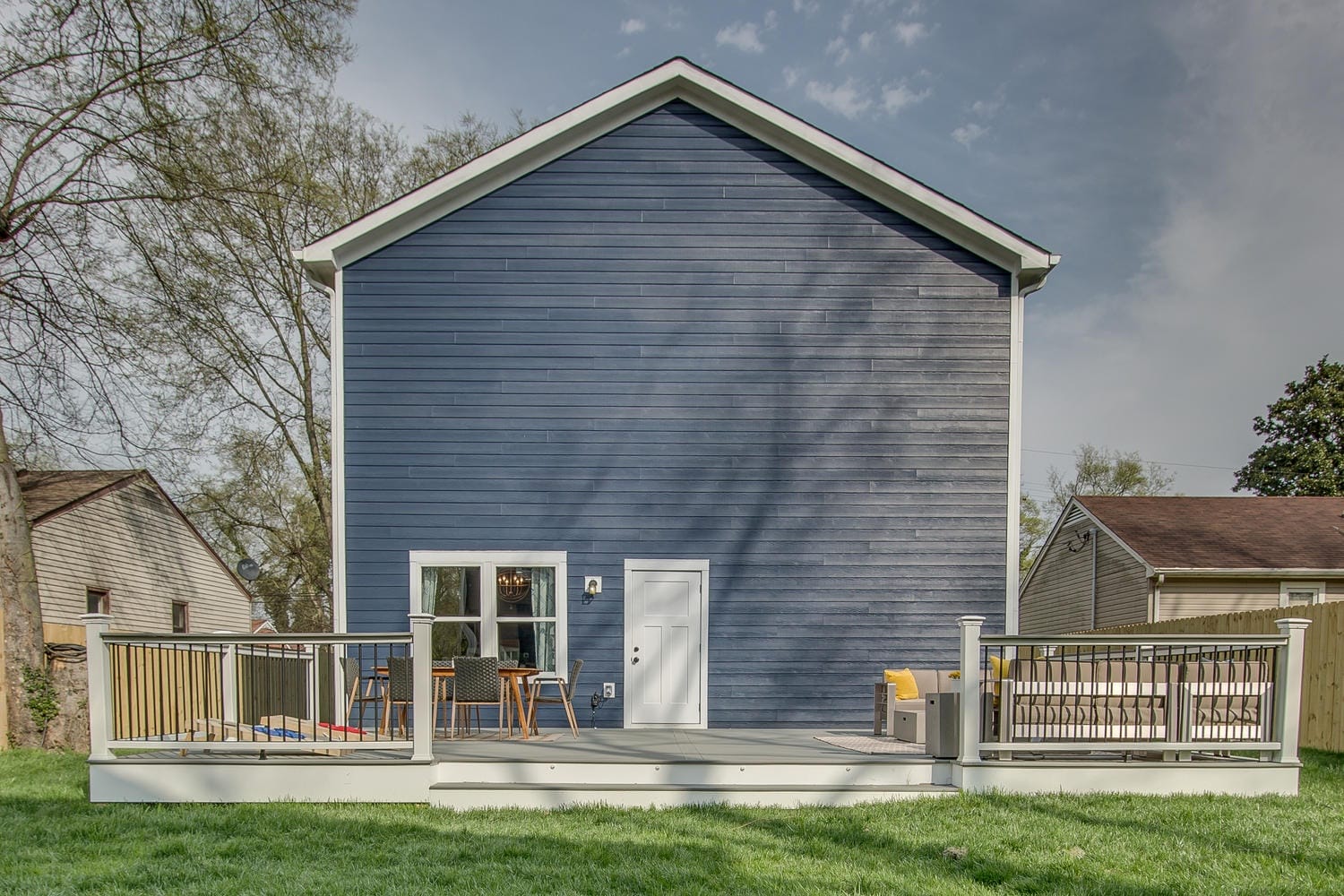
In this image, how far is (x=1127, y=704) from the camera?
727 cm

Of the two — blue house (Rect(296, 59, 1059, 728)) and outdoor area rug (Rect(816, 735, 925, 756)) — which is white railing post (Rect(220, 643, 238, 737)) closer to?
blue house (Rect(296, 59, 1059, 728))

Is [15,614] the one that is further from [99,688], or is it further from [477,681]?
[477,681]

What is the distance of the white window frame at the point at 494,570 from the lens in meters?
9.60

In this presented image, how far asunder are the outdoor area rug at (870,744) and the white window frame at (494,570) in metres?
2.85

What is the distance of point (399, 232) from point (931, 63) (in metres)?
11.0

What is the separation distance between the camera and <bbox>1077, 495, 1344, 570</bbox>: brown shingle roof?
16.3 metres

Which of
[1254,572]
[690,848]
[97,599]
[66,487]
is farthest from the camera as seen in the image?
[1254,572]

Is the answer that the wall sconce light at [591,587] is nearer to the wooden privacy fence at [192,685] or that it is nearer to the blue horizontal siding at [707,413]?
the blue horizontal siding at [707,413]

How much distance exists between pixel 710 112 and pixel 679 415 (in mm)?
3366

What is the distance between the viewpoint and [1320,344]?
29.6 metres

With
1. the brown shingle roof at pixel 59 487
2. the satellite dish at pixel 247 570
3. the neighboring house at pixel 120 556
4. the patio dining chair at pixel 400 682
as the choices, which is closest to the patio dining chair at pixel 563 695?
the patio dining chair at pixel 400 682

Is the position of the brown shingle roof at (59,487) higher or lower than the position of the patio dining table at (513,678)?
higher

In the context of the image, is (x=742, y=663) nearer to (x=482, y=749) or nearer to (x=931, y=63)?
(x=482, y=749)

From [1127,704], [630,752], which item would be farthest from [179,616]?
[1127,704]
